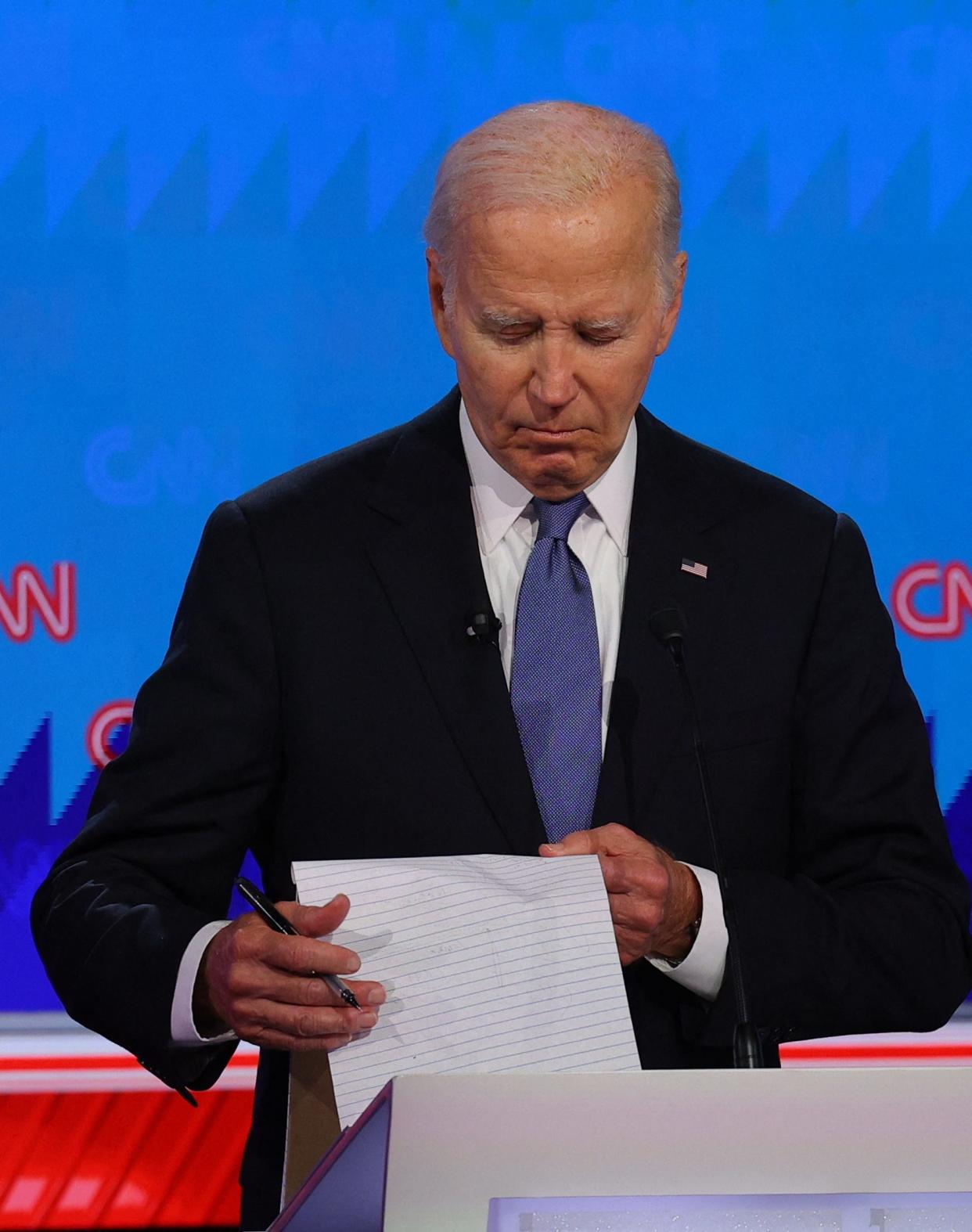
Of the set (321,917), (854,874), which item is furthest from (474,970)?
(854,874)

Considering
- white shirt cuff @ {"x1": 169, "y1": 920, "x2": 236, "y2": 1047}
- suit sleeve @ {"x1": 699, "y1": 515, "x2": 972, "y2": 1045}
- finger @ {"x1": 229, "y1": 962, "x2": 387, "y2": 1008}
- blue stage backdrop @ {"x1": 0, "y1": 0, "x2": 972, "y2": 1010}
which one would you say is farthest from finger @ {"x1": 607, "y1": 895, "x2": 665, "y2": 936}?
blue stage backdrop @ {"x1": 0, "y1": 0, "x2": 972, "y2": 1010}

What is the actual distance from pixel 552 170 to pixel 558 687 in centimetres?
51

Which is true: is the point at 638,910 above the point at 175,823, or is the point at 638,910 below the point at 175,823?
below

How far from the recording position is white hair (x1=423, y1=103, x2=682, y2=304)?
1.55m

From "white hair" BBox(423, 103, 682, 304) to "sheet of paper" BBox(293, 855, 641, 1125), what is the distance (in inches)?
25.5

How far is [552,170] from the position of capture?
5.10 feet

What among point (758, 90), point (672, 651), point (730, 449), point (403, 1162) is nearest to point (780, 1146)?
point (403, 1162)

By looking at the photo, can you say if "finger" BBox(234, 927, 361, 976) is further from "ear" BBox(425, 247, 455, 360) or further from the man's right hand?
"ear" BBox(425, 247, 455, 360)

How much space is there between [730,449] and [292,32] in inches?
39.6

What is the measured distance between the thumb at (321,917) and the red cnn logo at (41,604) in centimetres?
153

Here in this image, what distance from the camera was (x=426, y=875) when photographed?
1322 millimetres

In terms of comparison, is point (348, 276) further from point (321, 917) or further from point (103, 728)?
point (321, 917)

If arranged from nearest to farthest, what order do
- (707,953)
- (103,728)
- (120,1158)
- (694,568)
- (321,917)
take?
(321,917), (707,953), (694,568), (103,728), (120,1158)

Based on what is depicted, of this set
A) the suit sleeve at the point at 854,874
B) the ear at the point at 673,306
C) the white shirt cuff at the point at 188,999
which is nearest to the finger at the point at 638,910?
the suit sleeve at the point at 854,874
